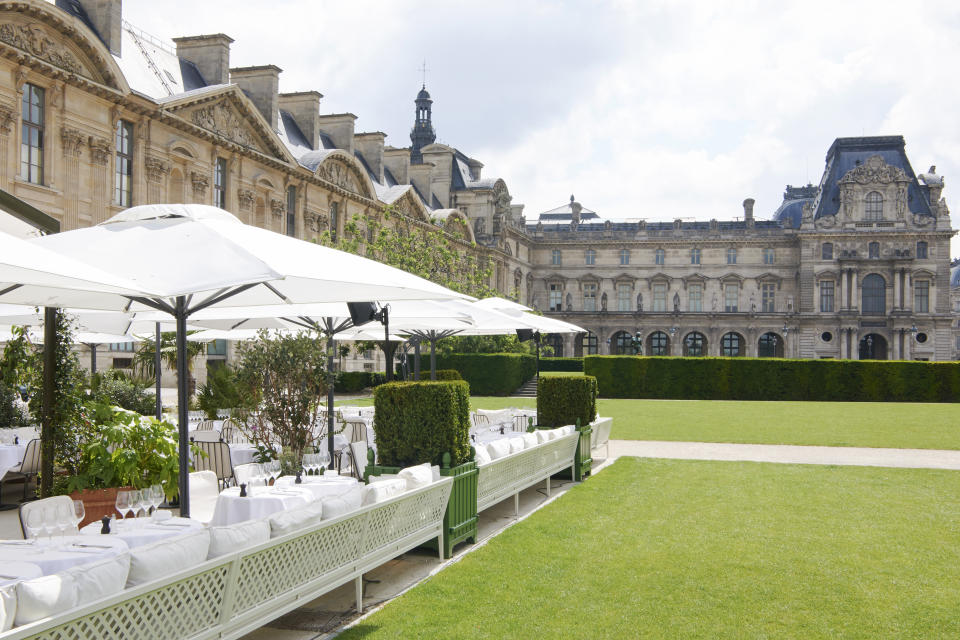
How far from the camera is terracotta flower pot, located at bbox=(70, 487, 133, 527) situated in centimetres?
660

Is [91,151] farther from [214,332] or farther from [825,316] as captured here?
[825,316]

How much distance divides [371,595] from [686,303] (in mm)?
62814

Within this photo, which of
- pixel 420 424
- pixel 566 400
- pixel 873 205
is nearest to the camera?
pixel 420 424

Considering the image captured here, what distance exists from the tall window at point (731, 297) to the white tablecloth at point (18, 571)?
214ft

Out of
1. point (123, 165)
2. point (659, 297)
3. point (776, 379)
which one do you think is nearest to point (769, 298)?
point (659, 297)

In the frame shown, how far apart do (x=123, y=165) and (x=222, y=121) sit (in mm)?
4855

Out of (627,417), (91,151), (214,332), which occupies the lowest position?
(627,417)

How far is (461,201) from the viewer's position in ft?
184

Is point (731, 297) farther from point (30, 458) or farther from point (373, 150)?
point (30, 458)

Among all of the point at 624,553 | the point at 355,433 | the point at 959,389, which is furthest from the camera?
the point at 959,389

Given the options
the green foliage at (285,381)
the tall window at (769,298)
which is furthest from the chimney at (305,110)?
the tall window at (769,298)

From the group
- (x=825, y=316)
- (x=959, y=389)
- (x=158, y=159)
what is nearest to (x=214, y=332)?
(x=158, y=159)

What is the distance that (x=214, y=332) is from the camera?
54.2ft

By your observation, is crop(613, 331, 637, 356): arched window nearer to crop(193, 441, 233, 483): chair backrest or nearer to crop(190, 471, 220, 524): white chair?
crop(193, 441, 233, 483): chair backrest
